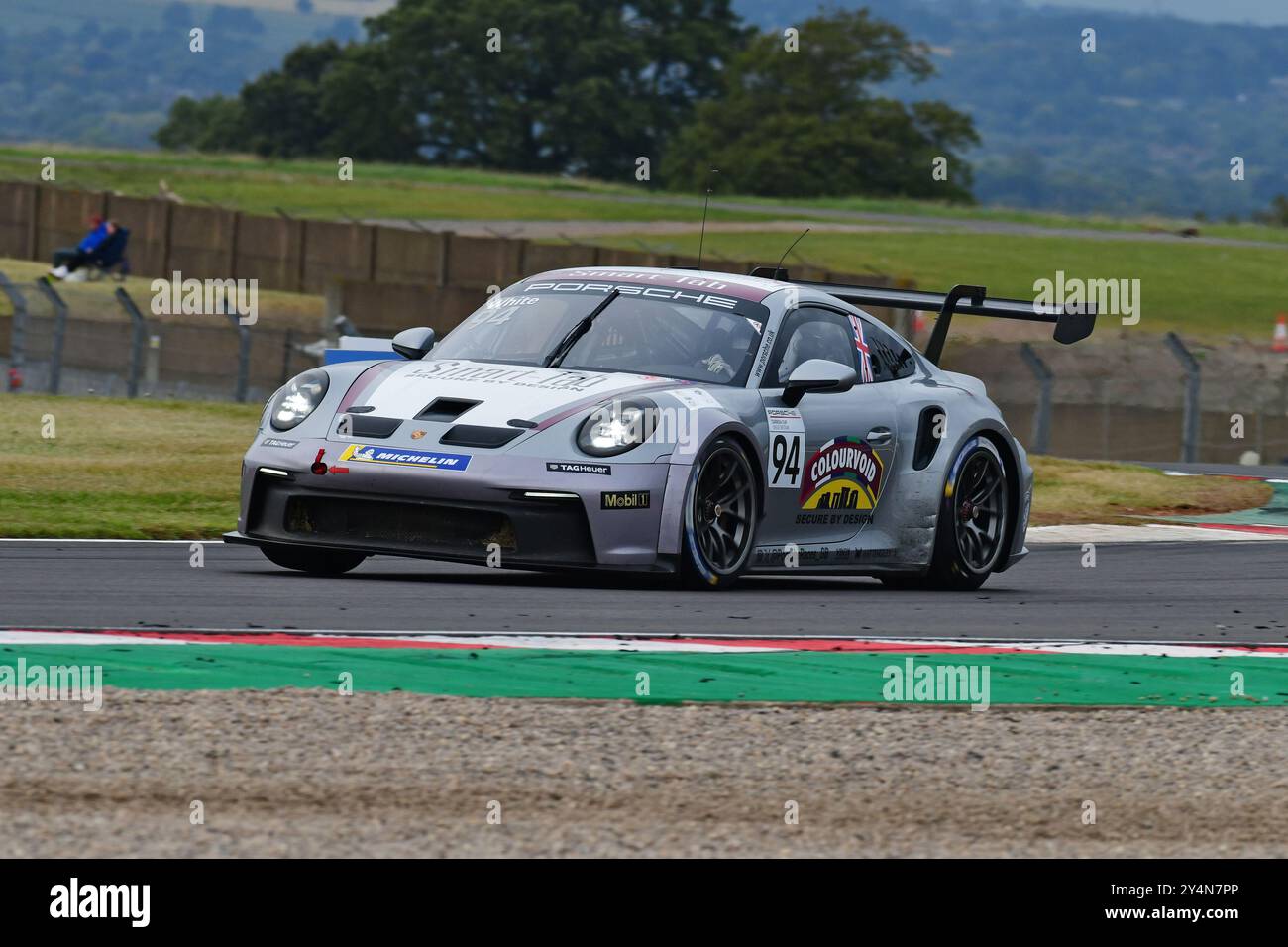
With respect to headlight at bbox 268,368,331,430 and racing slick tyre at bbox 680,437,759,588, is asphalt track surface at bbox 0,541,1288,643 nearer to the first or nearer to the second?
racing slick tyre at bbox 680,437,759,588

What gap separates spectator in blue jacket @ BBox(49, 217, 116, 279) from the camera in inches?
1470

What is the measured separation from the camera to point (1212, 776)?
6.57 m

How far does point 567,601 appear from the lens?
30.5 feet

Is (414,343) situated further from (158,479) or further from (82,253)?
(82,253)

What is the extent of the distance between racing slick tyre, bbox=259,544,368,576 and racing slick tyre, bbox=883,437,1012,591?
2.73 metres

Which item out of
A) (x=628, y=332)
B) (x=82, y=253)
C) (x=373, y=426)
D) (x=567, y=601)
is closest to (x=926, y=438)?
(x=628, y=332)

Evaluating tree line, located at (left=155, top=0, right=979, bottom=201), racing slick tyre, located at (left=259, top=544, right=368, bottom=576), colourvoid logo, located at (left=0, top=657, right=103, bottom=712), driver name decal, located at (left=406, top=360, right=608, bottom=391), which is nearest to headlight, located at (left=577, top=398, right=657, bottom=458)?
driver name decal, located at (left=406, top=360, right=608, bottom=391)

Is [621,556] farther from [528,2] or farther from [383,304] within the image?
[528,2]

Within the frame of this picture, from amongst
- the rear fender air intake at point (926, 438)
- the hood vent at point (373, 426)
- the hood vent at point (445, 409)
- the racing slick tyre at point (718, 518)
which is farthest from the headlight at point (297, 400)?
the rear fender air intake at point (926, 438)

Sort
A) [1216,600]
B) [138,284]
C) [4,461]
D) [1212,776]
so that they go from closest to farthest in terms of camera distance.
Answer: [1212,776], [1216,600], [4,461], [138,284]

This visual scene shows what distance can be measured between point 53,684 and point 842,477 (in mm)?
4254
